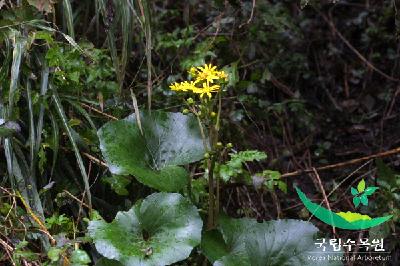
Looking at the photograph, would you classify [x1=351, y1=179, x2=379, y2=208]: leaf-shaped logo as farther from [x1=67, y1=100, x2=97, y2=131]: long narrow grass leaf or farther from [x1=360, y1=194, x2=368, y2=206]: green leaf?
[x1=67, y1=100, x2=97, y2=131]: long narrow grass leaf

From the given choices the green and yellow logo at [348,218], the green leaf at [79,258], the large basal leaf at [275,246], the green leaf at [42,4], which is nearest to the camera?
the green leaf at [79,258]

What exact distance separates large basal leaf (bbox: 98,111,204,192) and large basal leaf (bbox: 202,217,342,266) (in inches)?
7.9

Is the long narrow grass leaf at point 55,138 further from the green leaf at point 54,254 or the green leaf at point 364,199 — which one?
the green leaf at point 364,199

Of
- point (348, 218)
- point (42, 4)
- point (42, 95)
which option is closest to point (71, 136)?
point (42, 95)

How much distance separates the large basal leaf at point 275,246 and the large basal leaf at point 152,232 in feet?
0.30

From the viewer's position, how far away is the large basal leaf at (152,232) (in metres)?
1.30

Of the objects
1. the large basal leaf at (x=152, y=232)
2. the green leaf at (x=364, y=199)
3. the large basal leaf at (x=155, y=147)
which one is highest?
the large basal leaf at (x=155, y=147)

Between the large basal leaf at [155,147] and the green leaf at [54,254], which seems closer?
the green leaf at [54,254]

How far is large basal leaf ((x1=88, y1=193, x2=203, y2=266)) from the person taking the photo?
1.30m

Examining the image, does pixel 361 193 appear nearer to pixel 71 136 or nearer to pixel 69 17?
pixel 71 136

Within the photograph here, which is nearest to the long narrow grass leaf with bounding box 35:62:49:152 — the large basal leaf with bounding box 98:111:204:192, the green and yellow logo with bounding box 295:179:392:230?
the large basal leaf with bounding box 98:111:204:192

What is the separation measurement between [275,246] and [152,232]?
1.02 ft

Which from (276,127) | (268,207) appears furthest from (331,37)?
(268,207)

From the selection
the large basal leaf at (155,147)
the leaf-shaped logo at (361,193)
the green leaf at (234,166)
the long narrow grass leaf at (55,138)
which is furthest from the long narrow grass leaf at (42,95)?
the leaf-shaped logo at (361,193)
